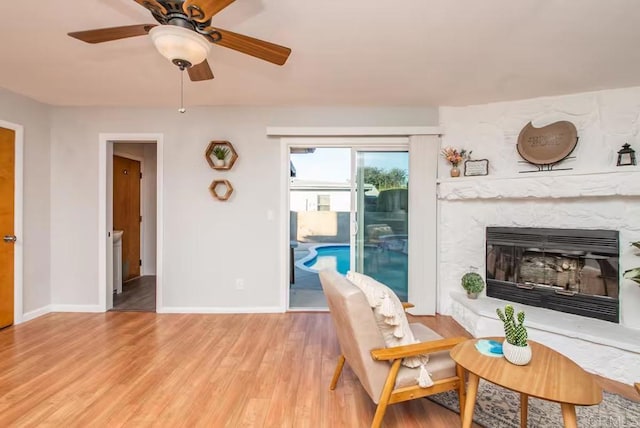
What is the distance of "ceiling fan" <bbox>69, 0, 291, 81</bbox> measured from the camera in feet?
4.28

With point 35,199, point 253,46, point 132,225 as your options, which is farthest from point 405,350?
point 132,225

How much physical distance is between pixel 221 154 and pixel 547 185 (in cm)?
336

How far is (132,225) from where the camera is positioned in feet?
16.1

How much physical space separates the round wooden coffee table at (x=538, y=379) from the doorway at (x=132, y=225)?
3283 mm

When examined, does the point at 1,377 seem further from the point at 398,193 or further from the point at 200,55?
the point at 398,193

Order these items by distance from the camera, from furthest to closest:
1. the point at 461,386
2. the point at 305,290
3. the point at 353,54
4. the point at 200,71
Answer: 1. the point at 305,290
2. the point at 353,54
3. the point at 200,71
4. the point at 461,386

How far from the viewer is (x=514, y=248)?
9.93ft

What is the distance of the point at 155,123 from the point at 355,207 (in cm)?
256

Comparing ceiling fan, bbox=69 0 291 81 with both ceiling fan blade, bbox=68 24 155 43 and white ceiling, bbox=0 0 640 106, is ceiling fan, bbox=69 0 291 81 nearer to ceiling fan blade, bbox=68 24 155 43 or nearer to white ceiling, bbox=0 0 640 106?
ceiling fan blade, bbox=68 24 155 43

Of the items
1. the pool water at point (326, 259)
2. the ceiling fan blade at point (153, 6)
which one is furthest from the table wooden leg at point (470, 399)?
the pool water at point (326, 259)

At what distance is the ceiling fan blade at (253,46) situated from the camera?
1504mm

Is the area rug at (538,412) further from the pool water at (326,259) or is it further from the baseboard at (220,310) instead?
the pool water at (326,259)

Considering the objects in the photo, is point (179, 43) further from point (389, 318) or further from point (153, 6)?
point (389, 318)

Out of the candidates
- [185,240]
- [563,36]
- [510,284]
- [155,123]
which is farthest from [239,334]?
[563,36]
